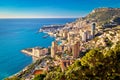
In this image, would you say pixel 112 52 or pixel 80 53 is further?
pixel 80 53

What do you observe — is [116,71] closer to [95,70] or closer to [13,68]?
[95,70]

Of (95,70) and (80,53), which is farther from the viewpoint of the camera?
(80,53)

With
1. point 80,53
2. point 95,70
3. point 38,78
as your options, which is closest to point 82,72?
point 95,70

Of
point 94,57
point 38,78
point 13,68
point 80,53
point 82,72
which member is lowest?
point 13,68

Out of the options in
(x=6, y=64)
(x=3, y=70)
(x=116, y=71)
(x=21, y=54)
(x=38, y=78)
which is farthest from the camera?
(x=21, y=54)

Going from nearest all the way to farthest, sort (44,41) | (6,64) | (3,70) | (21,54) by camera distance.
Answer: (3,70) < (6,64) < (21,54) < (44,41)

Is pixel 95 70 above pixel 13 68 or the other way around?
above

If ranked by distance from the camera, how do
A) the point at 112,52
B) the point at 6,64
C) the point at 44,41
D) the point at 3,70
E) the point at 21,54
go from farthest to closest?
the point at 44,41
the point at 21,54
the point at 6,64
the point at 3,70
the point at 112,52

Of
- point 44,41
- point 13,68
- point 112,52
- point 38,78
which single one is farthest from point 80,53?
point 44,41

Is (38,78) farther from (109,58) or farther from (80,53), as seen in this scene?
(80,53)
